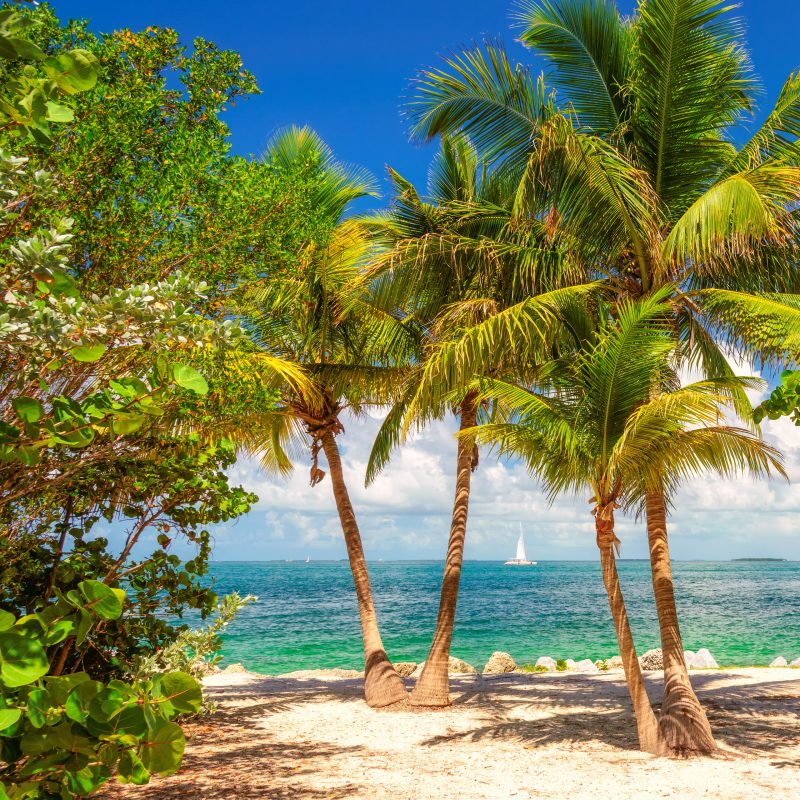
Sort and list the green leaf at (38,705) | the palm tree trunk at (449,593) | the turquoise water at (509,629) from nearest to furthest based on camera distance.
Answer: the green leaf at (38,705) → the palm tree trunk at (449,593) → the turquoise water at (509,629)

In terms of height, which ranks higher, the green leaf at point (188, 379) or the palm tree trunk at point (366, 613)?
the green leaf at point (188, 379)

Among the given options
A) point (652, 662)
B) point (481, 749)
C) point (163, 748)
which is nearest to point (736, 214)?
point (481, 749)

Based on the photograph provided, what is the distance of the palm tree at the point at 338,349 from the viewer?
11.3 metres

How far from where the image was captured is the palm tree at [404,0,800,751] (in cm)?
816

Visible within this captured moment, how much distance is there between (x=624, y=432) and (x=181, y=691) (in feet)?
20.5

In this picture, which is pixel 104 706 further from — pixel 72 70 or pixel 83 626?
pixel 72 70

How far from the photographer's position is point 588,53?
9484mm

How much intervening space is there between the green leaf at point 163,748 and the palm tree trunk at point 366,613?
32.1ft

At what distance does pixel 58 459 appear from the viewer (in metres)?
4.66

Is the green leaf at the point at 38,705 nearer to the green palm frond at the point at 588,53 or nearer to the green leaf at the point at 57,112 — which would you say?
the green leaf at the point at 57,112

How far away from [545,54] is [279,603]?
177ft

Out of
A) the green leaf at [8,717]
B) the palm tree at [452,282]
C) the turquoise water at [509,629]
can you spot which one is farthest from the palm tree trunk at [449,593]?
the turquoise water at [509,629]

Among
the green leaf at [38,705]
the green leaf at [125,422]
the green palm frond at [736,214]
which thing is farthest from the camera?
the green palm frond at [736,214]

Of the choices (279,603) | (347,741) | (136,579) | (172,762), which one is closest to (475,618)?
(279,603)
